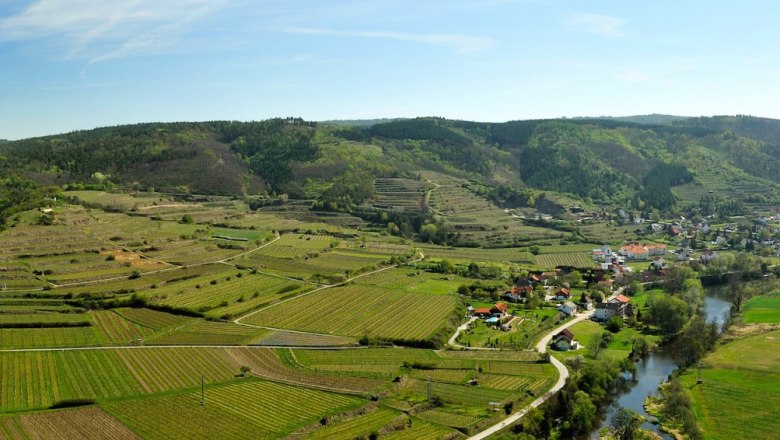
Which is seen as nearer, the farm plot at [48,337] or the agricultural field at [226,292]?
the farm plot at [48,337]

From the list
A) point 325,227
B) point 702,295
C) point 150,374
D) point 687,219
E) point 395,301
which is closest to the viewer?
point 150,374

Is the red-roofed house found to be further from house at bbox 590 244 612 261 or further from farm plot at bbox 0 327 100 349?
farm plot at bbox 0 327 100 349

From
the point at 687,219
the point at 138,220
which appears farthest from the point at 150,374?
the point at 687,219

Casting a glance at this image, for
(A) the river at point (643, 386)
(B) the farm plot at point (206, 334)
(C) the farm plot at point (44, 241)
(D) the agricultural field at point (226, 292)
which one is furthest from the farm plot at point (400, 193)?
(A) the river at point (643, 386)

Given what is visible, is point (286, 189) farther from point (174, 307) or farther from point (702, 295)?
point (702, 295)

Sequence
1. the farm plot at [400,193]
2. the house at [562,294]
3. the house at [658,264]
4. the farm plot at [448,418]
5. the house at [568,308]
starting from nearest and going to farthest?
1. the farm plot at [448,418]
2. the house at [568,308]
3. the house at [562,294]
4. the house at [658,264]
5. the farm plot at [400,193]

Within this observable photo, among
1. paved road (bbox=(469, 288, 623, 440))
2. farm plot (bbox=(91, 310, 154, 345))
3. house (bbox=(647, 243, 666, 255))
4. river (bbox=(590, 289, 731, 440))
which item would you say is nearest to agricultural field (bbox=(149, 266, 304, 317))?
farm plot (bbox=(91, 310, 154, 345))

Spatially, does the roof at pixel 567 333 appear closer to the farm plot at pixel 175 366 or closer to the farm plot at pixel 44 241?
the farm plot at pixel 175 366
